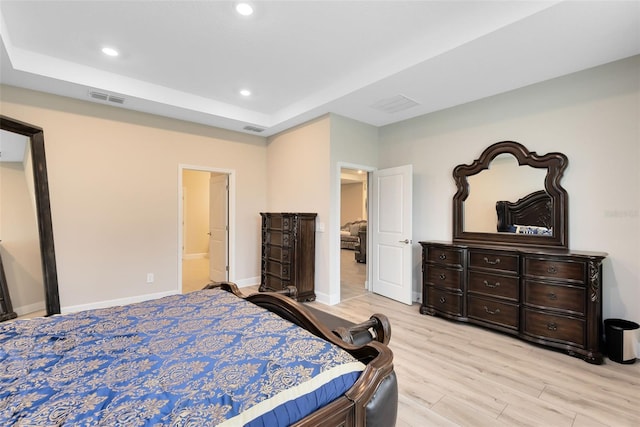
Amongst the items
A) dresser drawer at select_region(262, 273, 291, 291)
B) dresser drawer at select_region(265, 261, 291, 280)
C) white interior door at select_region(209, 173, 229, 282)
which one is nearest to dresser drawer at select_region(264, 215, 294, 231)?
dresser drawer at select_region(265, 261, 291, 280)

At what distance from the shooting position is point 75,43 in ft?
9.09

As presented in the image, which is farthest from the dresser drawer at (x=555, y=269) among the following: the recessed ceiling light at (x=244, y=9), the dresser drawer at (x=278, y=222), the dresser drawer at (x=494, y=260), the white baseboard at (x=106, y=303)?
the white baseboard at (x=106, y=303)

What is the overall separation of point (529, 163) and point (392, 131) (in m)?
2.02

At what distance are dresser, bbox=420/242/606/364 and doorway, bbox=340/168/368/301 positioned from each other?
1528mm

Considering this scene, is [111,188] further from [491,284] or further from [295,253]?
[491,284]

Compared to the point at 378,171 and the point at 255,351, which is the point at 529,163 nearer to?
the point at 378,171

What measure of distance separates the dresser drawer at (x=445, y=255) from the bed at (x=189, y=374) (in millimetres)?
2280

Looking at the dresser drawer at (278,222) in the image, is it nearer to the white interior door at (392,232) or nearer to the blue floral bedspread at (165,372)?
the white interior door at (392,232)

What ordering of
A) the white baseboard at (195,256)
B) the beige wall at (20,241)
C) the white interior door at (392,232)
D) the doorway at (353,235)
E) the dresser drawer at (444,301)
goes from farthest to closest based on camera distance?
the white baseboard at (195,256)
the doorway at (353,235)
the white interior door at (392,232)
the dresser drawer at (444,301)
the beige wall at (20,241)

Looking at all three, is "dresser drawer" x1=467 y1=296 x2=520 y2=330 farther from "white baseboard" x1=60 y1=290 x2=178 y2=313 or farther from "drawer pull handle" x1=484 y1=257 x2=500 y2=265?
"white baseboard" x1=60 y1=290 x2=178 y2=313

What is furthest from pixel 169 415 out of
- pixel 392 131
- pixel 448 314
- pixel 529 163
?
pixel 392 131

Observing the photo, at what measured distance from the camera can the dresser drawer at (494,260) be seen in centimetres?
302

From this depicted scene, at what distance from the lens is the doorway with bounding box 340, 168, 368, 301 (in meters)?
5.29

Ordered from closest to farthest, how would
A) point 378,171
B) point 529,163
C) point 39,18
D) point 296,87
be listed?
1. point 39,18
2. point 529,163
3. point 296,87
4. point 378,171
